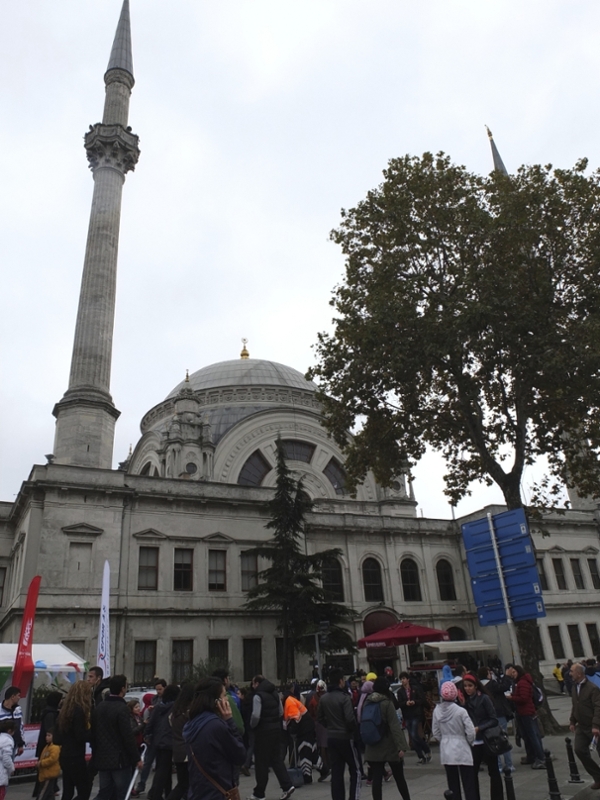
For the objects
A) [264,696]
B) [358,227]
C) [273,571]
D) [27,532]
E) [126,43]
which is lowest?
[264,696]

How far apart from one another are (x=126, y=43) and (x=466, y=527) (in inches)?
1567

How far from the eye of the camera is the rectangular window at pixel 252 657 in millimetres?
25656

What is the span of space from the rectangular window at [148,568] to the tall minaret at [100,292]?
4.43m

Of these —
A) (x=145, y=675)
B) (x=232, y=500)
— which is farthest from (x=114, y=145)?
(x=145, y=675)

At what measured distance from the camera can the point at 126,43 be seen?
3966cm

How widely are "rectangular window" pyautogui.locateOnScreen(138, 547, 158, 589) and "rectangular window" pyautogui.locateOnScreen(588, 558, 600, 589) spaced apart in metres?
23.7

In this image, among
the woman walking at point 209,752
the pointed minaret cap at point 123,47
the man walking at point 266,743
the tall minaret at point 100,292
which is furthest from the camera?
the pointed minaret cap at point 123,47

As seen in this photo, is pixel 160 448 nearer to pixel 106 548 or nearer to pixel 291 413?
pixel 291 413

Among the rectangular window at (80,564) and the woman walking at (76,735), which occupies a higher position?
the rectangular window at (80,564)

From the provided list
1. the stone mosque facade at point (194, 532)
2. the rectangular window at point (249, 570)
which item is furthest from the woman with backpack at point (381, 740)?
the rectangular window at point (249, 570)

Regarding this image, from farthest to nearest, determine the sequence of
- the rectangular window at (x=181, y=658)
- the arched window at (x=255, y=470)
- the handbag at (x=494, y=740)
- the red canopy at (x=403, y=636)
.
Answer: the arched window at (x=255, y=470) < the rectangular window at (x=181, y=658) < the red canopy at (x=403, y=636) < the handbag at (x=494, y=740)

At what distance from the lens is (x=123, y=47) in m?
39.2

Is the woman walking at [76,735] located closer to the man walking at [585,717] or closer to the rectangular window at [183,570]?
the man walking at [585,717]

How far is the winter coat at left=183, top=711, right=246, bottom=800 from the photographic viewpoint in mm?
4488
